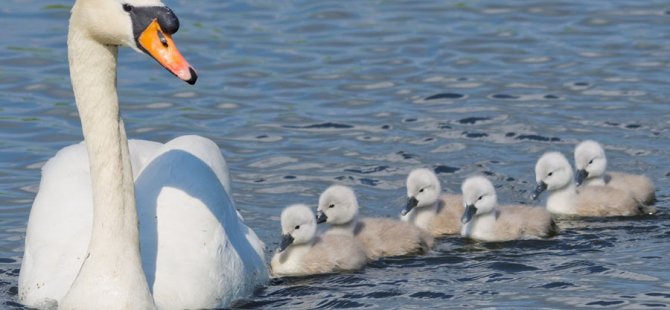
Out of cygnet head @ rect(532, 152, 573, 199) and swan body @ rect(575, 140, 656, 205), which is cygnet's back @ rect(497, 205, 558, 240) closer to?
cygnet head @ rect(532, 152, 573, 199)

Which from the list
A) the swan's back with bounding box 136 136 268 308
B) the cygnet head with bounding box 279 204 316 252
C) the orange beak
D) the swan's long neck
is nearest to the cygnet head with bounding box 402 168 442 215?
the cygnet head with bounding box 279 204 316 252

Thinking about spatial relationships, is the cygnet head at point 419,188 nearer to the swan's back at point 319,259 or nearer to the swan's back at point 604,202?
the swan's back at point 319,259

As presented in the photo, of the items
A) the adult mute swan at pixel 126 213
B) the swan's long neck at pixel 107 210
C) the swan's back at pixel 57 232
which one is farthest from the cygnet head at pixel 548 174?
the swan's long neck at pixel 107 210

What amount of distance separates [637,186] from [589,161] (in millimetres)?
503

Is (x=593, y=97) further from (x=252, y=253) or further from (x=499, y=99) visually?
(x=252, y=253)

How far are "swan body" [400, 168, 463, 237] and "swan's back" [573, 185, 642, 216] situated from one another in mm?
880

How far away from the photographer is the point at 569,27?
53.1 ft

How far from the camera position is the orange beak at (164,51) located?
25.4 feet

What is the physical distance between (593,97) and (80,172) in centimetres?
564

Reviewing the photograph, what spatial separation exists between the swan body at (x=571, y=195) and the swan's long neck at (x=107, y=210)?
3.82 metres

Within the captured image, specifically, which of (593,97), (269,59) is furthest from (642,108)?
(269,59)

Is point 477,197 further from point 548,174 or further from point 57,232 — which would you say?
point 57,232

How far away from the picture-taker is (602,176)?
1169 cm

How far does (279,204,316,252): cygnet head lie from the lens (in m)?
10.2
